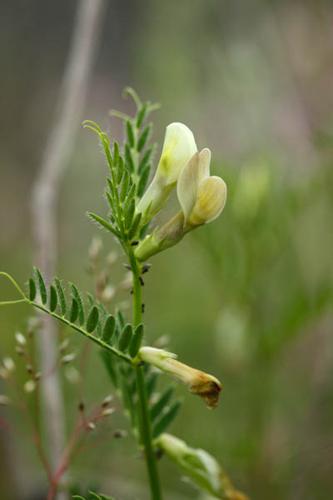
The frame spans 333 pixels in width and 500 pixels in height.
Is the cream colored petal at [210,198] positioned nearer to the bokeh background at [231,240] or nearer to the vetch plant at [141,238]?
the vetch plant at [141,238]

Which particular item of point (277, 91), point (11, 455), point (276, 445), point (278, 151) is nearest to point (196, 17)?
point (277, 91)

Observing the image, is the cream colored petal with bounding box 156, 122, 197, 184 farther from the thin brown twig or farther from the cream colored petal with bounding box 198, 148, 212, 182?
the thin brown twig

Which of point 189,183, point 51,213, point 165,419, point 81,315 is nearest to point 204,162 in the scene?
point 189,183

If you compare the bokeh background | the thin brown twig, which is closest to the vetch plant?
the bokeh background

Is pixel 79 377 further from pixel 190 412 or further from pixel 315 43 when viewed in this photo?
pixel 315 43

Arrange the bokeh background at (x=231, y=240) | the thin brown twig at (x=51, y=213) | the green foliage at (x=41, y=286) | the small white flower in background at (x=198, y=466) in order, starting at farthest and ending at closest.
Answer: the bokeh background at (x=231, y=240)
the thin brown twig at (x=51, y=213)
the small white flower in background at (x=198, y=466)
the green foliage at (x=41, y=286)

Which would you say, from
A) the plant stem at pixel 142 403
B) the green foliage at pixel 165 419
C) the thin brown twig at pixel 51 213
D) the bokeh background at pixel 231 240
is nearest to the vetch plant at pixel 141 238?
the plant stem at pixel 142 403

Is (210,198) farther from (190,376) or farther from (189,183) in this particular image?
(190,376)
